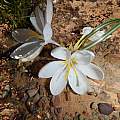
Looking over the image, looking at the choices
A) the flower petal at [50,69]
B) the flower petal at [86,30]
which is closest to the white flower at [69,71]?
the flower petal at [50,69]

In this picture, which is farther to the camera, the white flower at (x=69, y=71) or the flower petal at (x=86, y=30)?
the flower petal at (x=86, y=30)

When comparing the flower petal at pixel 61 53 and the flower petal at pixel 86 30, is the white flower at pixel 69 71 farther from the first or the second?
the flower petal at pixel 86 30

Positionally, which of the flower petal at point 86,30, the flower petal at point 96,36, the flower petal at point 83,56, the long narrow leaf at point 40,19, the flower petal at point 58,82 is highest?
the long narrow leaf at point 40,19

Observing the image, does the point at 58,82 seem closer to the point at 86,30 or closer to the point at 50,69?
the point at 50,69

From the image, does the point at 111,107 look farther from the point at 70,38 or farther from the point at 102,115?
the point at 70,38

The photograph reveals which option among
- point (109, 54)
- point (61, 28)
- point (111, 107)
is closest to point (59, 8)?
point (61, 28)

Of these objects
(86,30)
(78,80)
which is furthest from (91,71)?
(86,30)

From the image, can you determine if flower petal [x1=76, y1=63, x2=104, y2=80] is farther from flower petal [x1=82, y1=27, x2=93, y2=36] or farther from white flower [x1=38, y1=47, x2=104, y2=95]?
flower petal [x1=82, y1=27, x2=93, y2=36]
